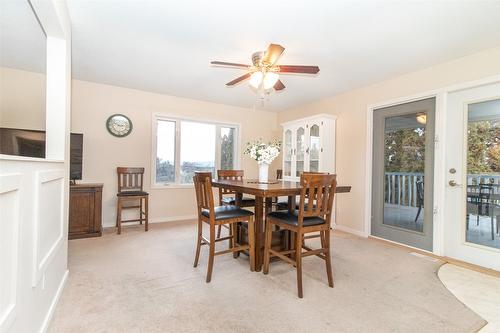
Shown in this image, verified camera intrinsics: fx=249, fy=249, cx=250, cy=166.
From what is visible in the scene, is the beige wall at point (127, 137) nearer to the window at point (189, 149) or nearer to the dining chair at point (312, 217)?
the window at point (189, 149)

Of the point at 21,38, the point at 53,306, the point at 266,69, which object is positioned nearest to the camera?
the point at 53,306

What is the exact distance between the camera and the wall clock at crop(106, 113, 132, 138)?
12.8ft

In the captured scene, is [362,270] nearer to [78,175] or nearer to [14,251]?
[14,251]

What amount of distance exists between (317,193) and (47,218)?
1880 millimetres

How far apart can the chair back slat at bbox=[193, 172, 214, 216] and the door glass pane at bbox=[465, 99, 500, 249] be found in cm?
278

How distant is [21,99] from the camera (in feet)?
10.8

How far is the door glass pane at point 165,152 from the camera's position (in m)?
4.37

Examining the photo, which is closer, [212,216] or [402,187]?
[212,216]

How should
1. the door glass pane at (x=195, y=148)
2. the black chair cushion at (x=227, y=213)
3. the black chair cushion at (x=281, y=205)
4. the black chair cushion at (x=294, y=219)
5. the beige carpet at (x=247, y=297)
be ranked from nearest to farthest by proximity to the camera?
the beige carpet at (x=247, y=297) < the black chair cushion at (x=294, y=219) < the black chair cushion at (x=227, y=213) < the black chair cushion at (x=281, y=205) < the door glass pane at (x=195, y=148)

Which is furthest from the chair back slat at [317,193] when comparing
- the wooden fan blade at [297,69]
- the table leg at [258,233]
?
the wooden fan blade at [297,69]

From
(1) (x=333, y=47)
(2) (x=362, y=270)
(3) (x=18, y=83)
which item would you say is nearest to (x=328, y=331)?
(2) (x=362, y=270)

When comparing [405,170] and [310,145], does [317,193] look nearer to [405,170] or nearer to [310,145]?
[405,170]

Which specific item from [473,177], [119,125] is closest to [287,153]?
[473,177]

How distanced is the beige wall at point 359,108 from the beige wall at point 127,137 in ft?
7.05
